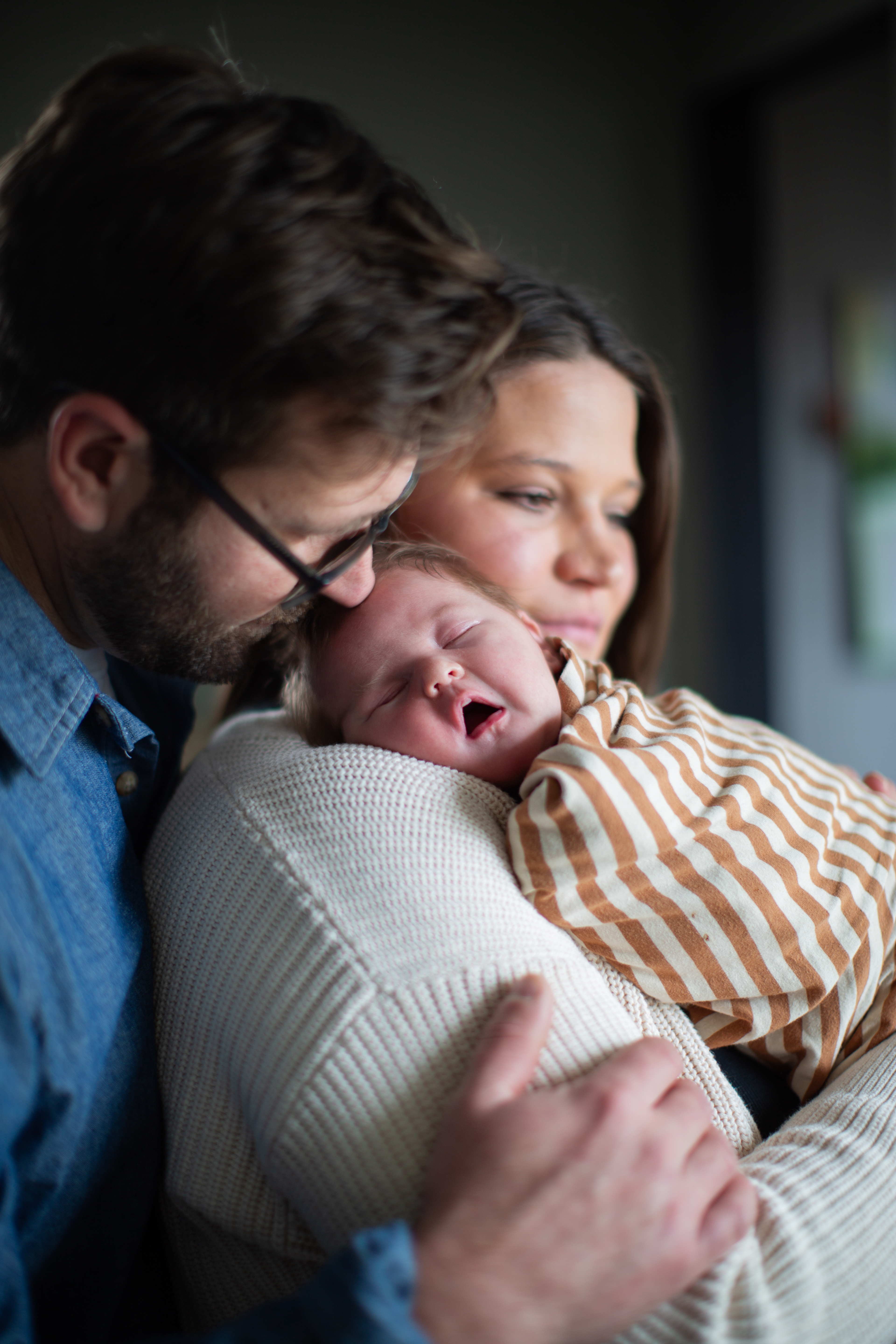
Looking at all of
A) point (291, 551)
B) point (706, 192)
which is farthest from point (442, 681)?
point (706, 192)

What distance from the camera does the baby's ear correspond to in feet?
4.02

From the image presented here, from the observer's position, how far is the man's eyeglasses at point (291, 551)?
90 cm

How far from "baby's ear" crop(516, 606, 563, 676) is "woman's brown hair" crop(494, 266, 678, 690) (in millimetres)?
420

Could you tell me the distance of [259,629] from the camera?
3.53 ft

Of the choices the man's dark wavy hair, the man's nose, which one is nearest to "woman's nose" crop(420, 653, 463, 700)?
the man's nose

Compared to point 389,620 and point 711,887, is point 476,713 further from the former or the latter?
point 711,887

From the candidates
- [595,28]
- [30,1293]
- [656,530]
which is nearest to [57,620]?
[30,1293]

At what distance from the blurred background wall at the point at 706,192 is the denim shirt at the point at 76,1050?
2060 millimetres

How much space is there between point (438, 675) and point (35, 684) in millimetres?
412

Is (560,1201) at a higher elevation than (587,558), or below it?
below

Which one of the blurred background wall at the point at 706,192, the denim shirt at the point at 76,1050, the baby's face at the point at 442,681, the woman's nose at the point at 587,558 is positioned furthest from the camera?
the blurred background wall at the point at 706,192

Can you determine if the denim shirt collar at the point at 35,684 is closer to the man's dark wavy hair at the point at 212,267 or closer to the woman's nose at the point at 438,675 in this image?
the man's dark wavy hair at the point at 212,267

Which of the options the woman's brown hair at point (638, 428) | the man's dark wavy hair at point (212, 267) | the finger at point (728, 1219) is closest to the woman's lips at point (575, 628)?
the woman's brown hair at point (638, 428)

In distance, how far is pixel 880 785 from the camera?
140cm
